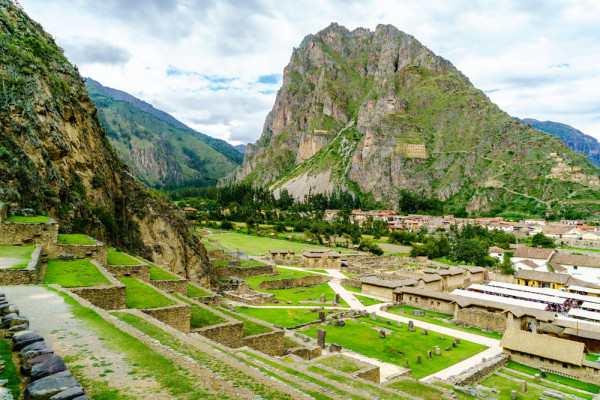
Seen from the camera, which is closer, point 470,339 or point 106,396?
point 106,396

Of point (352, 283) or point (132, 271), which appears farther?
point (352, 283)

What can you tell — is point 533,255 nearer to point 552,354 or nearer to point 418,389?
point 552,354

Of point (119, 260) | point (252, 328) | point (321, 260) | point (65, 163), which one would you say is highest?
point (65, 163)

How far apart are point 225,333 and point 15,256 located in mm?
10268

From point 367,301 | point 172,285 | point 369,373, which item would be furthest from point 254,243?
point 369,373

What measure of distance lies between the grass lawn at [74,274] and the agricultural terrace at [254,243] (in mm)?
59032

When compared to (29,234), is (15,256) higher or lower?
lower

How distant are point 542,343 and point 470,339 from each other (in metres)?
6.61

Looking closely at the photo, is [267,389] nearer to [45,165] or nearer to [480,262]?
[45,165]

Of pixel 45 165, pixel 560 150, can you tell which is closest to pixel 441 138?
pixel 560 150

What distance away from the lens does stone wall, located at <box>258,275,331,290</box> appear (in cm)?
5134

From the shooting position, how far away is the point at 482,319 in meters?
37.8

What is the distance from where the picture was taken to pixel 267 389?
8.16 m

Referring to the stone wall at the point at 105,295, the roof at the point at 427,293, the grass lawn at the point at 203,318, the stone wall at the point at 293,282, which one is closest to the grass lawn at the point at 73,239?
the stone wall at the point at 105,295
